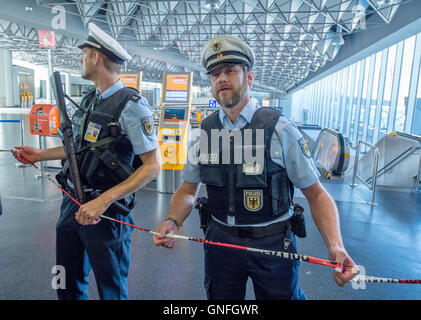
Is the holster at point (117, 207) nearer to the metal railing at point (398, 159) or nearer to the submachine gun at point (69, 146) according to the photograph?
the submachine gun at point (69, 146)

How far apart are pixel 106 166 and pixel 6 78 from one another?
22.6 meters

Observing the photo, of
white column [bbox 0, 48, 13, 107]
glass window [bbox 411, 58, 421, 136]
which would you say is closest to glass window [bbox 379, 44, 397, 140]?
glass window [bbox 411, 58, 421, 136]

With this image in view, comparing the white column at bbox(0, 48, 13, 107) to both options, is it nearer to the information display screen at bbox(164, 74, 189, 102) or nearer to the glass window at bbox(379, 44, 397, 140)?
the information display screen at bbox(164, 74, 189, 102)

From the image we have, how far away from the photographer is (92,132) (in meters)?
1.59

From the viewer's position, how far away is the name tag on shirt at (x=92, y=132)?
1568 mm

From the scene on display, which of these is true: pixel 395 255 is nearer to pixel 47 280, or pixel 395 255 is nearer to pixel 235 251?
pixel 235 251

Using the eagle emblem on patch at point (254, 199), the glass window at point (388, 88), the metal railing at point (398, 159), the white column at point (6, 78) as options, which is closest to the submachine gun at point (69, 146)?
the eagle emblem on patch at point (254, 199)

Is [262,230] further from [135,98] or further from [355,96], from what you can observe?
[355,96]

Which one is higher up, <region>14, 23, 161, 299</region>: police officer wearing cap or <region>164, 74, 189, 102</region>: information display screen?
<region>164, 74, 189, 102</region>: information display screen

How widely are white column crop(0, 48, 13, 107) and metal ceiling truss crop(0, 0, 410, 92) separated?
1658 millimetres

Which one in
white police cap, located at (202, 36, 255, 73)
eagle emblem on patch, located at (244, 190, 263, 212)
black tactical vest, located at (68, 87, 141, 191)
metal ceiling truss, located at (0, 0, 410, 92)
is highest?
metal ceiling truss, located at (0, 0, 410, 92)

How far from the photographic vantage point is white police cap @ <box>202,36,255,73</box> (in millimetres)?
1256

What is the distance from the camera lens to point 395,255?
3.21 m

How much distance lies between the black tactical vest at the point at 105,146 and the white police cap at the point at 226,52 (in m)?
0.55
